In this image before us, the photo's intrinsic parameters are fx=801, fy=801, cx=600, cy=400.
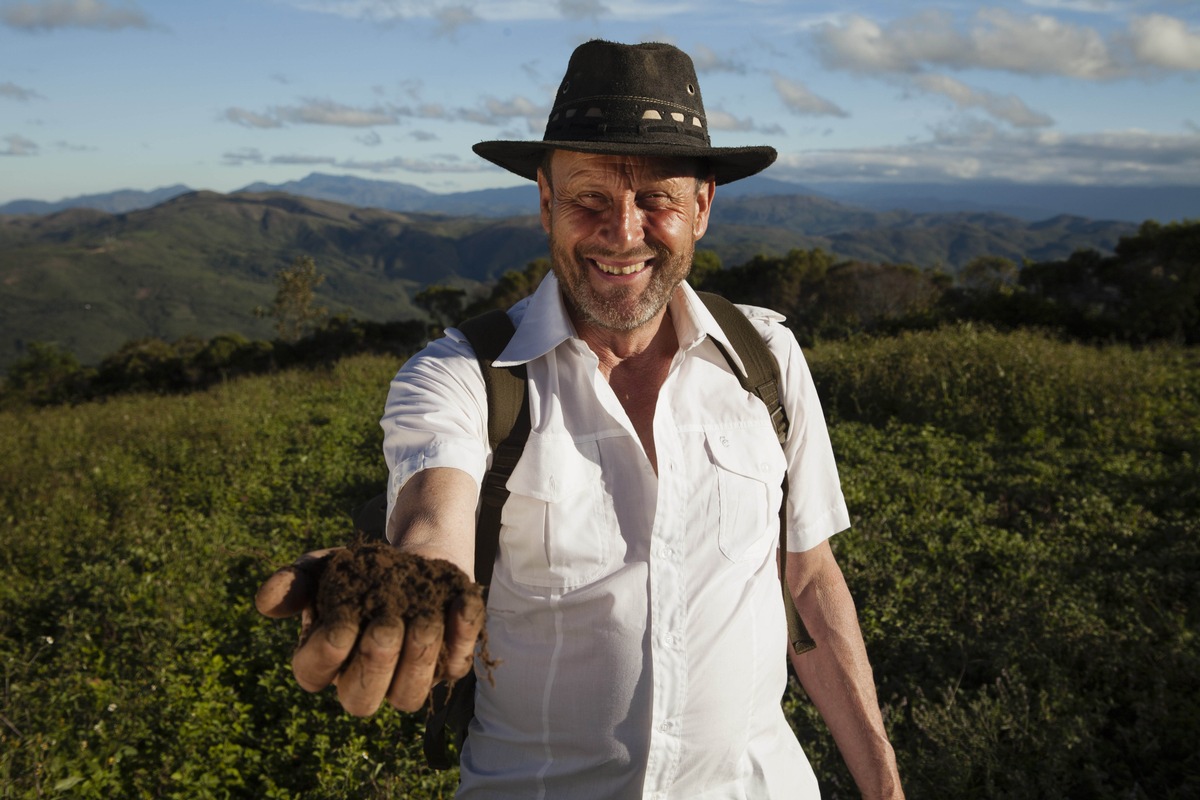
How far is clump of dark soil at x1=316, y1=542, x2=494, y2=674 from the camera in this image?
43.9 inches

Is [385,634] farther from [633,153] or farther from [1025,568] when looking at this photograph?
[1025,568]

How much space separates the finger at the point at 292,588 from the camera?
113 cm

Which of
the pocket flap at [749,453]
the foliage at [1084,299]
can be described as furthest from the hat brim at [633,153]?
the foliage at [1084,299]

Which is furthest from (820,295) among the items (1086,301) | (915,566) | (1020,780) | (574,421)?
(574,421)

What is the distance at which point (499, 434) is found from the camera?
1777 mm

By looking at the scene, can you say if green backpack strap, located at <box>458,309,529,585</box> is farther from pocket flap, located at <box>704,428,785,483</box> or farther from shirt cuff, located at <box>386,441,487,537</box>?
pocket flap, located at <box>704,428,785,483</box>

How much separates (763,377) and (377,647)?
131 cm

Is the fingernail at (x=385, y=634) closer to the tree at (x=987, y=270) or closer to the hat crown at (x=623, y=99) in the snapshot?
the hat crown at (x=623, y=99)

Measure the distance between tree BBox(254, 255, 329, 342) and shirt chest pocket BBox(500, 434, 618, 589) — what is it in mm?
43946

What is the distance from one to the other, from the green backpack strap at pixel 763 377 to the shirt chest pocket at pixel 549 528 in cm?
Answer: 58

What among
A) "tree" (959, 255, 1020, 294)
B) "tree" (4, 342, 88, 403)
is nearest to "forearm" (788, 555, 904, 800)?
"tree" (4, 342, 88, 403)

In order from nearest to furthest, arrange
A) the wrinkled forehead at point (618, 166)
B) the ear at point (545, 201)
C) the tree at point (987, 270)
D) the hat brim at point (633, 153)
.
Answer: the hat brim at point (633, 153), the wrinkled forehead at point (618, 166), the ear at point (545, 201), the tree at point (987, 270)

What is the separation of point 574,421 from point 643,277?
0.46 meters

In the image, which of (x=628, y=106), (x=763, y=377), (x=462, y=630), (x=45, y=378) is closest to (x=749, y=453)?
(x=763, y=377)
